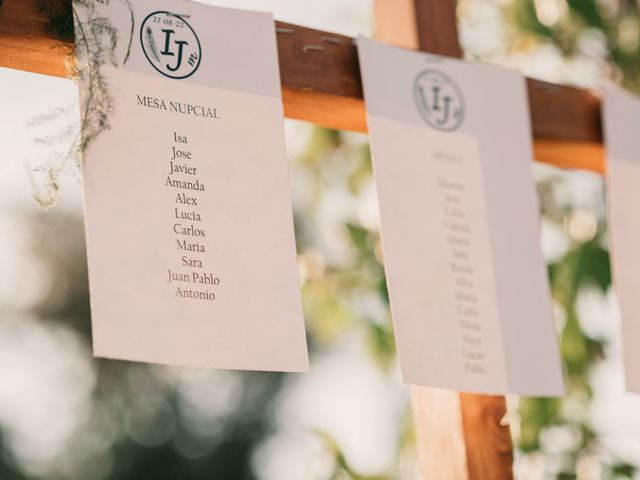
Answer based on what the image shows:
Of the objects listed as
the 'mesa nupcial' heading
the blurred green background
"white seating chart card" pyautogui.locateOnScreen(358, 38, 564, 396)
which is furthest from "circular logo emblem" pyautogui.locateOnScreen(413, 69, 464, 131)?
the 'mesa nupcial' heading

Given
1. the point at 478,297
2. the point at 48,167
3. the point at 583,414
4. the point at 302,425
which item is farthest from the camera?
the point at 583,414

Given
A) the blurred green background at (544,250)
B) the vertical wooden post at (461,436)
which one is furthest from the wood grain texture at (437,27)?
the vertical wooden post at (461,436)

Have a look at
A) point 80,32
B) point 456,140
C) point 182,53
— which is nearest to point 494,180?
point 456,140

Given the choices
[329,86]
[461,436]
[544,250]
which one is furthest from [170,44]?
[544,250]

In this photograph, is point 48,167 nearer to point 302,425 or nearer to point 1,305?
point 302,425

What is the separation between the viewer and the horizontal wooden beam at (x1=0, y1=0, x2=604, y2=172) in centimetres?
110

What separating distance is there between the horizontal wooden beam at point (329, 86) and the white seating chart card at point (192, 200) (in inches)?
2.5

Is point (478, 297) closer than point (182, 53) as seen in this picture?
No

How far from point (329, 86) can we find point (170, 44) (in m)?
0.24

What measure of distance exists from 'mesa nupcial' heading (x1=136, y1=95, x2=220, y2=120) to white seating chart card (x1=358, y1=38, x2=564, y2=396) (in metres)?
0.22

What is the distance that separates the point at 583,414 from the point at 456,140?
36.7 inches

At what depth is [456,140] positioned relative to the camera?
1348 mm

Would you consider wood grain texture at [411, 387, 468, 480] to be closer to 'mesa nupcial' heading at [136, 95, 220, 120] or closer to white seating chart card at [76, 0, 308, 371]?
white seating chart card at [76, 0, 308, 371]

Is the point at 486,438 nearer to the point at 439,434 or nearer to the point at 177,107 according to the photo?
the point at 439,434
